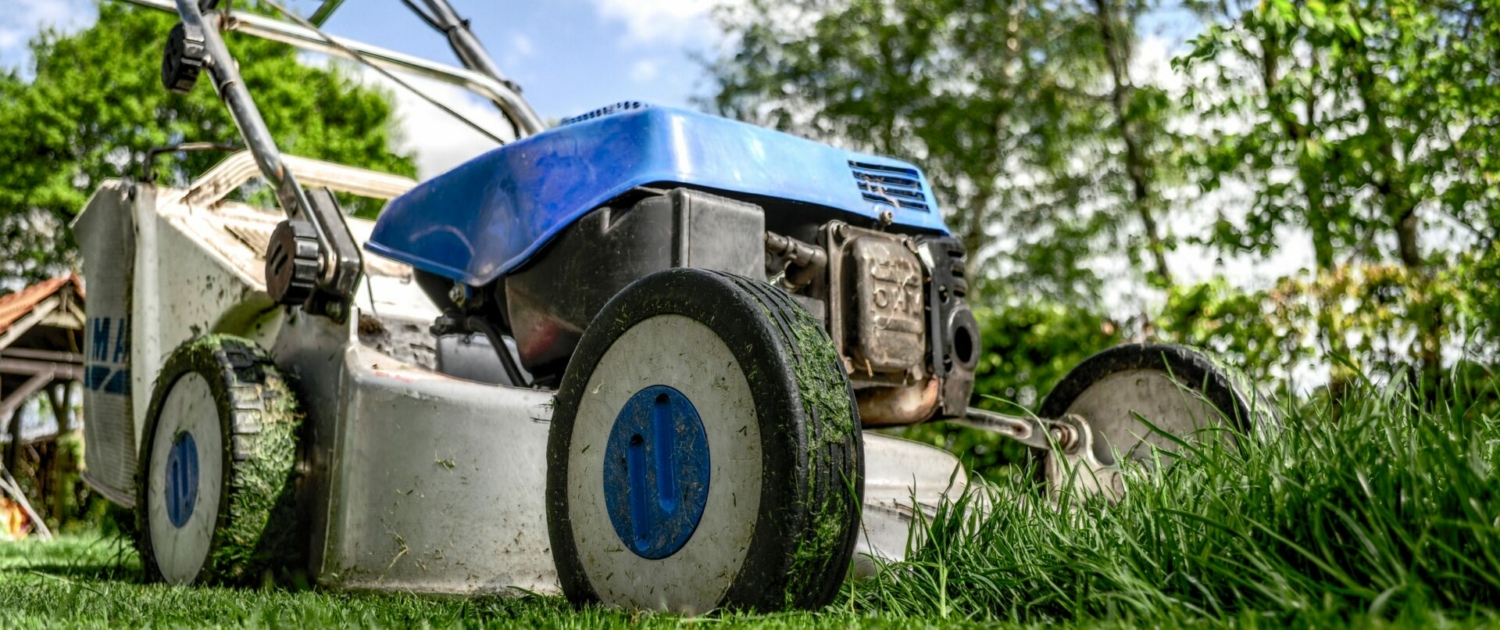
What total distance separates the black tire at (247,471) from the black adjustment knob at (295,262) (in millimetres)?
189

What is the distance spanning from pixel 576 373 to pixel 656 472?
254 mm

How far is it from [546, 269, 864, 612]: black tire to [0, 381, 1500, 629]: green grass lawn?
0.06 m

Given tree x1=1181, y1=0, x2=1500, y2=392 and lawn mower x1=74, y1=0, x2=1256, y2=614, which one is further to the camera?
tree x1=1181, y1=0, x2=1500, y2=392

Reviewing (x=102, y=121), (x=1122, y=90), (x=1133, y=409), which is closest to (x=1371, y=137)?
(x=1133, y=409)

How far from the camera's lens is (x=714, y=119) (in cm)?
262

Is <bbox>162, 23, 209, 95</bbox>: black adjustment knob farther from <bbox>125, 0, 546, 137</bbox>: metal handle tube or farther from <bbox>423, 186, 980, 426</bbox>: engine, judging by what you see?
<bbox>423, 186, 980, 426</bbox>: engine

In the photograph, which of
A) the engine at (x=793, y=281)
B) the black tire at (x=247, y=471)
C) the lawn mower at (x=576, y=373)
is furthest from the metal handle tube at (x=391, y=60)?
the engine at (x=793, y=281)

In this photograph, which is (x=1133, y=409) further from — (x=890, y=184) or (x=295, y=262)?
(x=295, y=262)

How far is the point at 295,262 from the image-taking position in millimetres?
2812

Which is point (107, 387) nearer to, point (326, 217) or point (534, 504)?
point (326, 217)

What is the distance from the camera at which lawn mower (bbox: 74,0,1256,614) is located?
1.88m

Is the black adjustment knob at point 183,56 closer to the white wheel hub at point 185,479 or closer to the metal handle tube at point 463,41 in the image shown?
the white wheel hub at point 185,479

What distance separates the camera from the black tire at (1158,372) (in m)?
2.66

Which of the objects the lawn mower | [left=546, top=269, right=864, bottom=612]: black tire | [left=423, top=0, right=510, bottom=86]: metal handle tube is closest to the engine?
the lawn mower
